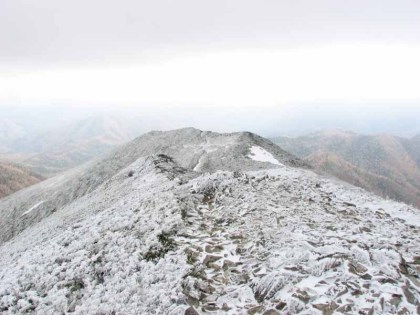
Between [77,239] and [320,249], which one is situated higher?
[320,249]

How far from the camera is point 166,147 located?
55906 millimetres

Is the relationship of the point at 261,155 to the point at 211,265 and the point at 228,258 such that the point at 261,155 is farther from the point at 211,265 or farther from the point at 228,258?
the point at 211,265

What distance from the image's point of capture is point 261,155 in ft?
155

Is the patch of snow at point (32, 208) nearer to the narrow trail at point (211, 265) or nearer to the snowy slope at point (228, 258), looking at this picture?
the snowy slope at point (228, 258)

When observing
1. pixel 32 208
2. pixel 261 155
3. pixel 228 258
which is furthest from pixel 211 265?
pixel 32 208

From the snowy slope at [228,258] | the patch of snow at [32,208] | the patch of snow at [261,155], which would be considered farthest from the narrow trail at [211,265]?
the patch of snow at [32,208]

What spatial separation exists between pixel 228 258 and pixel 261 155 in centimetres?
3399

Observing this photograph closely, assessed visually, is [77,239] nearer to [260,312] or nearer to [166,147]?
[260,312]

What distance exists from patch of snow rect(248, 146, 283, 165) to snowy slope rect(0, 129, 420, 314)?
22.1 metres

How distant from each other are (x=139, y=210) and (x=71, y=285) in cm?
684

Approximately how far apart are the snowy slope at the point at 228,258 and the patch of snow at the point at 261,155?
2210 centimetres

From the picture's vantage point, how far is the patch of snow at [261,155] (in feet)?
148

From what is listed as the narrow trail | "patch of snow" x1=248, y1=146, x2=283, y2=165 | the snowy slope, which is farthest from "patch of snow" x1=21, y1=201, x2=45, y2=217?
the narrow trail

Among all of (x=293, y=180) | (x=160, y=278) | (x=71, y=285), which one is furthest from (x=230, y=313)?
(x=293, y=180)
